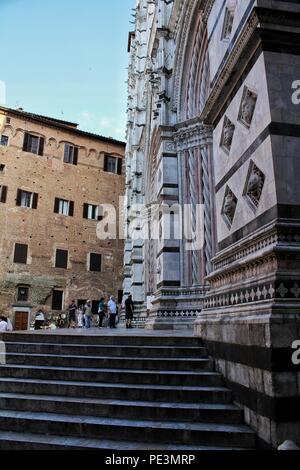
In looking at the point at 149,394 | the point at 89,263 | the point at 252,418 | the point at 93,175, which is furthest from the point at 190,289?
the point at 93,175

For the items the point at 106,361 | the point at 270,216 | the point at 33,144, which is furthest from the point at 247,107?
the point at 33,144

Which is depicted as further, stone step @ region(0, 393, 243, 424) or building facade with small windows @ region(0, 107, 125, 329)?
building facade with small windows @ region(0, 107, 125, 329)

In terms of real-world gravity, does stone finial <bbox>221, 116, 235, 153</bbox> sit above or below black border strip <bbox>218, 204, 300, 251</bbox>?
above

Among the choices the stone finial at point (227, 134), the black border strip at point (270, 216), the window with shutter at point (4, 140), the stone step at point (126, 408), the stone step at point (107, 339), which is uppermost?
the window with shutter at point (4, 140)

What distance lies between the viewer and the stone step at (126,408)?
3714 mm

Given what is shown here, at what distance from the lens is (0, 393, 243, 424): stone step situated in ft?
12.2

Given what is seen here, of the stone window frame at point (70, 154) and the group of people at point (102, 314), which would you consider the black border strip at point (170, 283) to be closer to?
the group of people at point (102, 314)

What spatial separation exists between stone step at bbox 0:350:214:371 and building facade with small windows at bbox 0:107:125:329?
2133 cm

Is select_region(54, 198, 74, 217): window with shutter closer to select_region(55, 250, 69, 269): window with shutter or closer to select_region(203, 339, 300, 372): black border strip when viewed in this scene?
select_region(55, 250, 69, 269): window with shutter

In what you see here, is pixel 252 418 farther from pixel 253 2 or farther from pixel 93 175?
pixel 93 175

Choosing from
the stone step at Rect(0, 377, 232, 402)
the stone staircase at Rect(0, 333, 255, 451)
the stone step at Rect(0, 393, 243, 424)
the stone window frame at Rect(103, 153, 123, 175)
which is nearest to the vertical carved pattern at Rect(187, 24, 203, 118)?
the stone staircase at Rect(0, 333, 255, 451)

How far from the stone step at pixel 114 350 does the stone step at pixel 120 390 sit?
78cm

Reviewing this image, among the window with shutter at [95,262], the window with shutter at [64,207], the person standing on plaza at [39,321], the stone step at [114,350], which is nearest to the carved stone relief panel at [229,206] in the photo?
the stone step at [114,350]

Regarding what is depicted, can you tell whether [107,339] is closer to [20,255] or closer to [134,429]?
[134,429]
